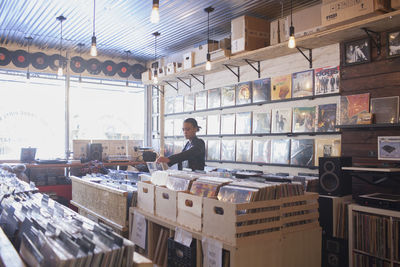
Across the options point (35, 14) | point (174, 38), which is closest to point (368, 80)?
point (174, 38)

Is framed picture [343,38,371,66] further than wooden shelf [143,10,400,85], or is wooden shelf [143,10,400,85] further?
framed picture [343,38,371,66]

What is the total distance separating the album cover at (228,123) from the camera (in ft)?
19.1

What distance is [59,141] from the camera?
787 centimetres

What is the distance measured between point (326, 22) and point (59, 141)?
6352 millimetres

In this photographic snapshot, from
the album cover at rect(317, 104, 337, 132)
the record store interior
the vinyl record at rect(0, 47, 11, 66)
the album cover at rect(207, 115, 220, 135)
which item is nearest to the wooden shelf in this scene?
Result: the record store interior

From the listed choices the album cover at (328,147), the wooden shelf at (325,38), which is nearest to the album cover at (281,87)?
the wooden shelf at (325,38)

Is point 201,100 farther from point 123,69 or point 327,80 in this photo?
point 123,69

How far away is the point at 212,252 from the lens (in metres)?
1.86

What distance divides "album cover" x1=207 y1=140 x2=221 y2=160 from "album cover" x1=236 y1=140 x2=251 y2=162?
50cm

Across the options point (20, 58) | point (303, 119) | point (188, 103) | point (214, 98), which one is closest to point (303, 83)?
point (303, 119)

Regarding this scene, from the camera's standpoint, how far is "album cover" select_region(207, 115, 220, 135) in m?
6.16

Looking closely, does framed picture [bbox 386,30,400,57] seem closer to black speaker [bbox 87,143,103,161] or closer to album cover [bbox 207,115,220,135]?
album cover [bbox 207,115,220,135]

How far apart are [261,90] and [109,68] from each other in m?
4.42

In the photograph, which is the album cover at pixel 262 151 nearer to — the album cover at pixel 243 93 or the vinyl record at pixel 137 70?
the album cover at pixel 243 93
